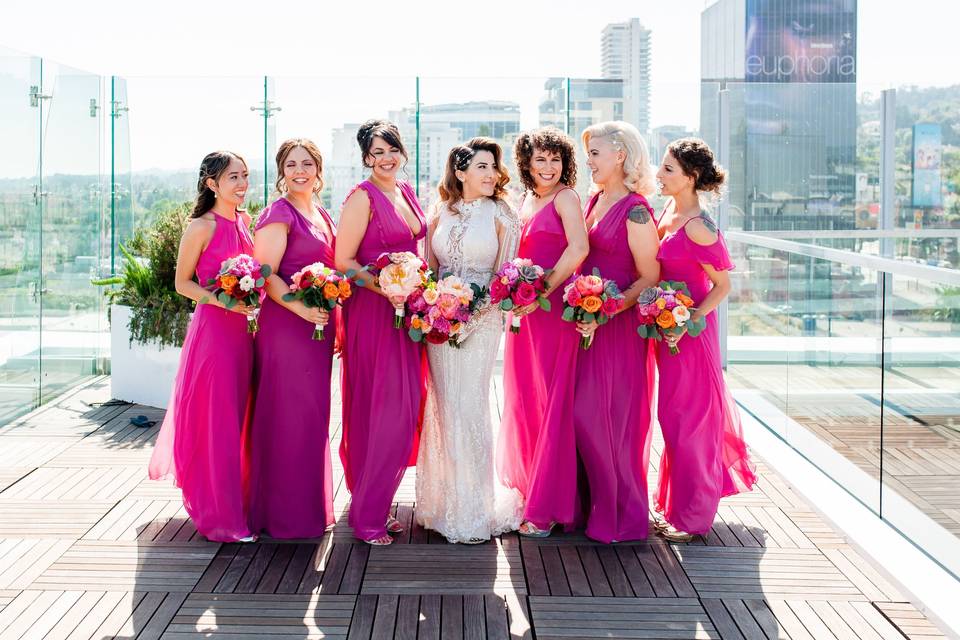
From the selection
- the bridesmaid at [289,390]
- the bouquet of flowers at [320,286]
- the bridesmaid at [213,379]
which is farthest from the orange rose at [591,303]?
the bridesmaid at [213,379]

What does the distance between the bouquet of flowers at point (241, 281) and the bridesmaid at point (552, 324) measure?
3.78 feet

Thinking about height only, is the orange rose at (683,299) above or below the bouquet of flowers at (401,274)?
below

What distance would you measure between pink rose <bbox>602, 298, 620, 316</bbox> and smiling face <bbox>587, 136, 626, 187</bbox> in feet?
2.00

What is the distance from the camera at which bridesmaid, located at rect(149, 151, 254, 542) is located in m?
4.41

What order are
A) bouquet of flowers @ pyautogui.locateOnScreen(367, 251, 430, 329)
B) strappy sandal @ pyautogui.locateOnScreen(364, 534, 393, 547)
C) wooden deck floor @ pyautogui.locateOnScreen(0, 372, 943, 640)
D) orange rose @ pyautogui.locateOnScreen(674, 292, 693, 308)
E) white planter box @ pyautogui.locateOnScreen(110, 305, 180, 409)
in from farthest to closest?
1. white planter box @ pyautogui.locateOnScreen(110, 305, 180, 409)
2. strappy sandal @ pyautogui.locateOnScreen(364, 534, 393, 547)
3. orange rose @ pyautogui.locateOnScreen(674, 292, 693, 308)
4. bouquet of flowers @ pyautogui.locateOnScreen(367, 251, 430, 329)
5. wooden deck floor @ pyautogui.locateOnScreen(0, 372, 943, 640)

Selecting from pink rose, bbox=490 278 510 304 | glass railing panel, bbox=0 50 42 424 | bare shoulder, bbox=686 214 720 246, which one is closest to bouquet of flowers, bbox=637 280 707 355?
bare shoulder, bbox=686 214 720 246

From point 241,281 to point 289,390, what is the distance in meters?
0.55

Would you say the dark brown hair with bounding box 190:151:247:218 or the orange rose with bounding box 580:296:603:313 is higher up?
the dark brown hair with bounding box 190:151:247:218

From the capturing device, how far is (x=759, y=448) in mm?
5891

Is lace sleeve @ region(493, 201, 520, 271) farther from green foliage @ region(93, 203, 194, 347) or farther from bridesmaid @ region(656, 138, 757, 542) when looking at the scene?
green foliage @ region(93, 203, 194, 347)

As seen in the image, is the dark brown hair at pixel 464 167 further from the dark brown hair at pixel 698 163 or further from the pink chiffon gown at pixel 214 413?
the pink chiffon gown at pixel 214 413

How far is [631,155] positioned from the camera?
175 inches

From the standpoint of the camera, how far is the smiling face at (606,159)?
444 cm

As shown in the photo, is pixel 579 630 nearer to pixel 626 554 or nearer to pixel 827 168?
pixel 626 554
